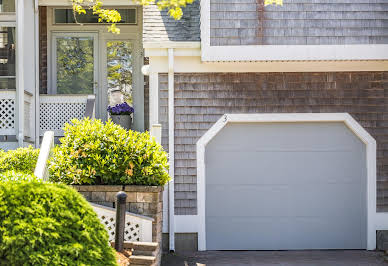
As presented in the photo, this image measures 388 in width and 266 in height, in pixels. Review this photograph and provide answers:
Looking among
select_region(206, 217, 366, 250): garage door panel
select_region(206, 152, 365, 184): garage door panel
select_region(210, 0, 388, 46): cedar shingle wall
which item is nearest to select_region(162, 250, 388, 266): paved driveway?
select_region(206, 217, 366, 250): garage door panel

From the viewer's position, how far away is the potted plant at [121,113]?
1302 cm

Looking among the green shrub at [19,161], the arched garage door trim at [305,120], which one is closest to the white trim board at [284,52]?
the arched garage door trim at [305,120]

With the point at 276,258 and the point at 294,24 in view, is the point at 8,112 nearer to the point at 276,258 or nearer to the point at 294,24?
the point at 294,24

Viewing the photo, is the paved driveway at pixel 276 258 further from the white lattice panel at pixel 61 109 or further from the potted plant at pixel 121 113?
the potted plant at pixel 121 113

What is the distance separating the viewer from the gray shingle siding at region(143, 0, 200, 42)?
9867 millimetres

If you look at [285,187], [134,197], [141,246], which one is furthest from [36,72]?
[141,246]

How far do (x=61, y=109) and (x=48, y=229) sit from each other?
309 inches

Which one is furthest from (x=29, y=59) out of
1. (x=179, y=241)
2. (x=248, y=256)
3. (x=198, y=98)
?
(x=248, y=256)

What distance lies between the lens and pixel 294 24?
9539mm

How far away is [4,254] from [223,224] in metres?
5.71

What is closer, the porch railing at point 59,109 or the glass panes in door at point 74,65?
the porch railing at point 59,109

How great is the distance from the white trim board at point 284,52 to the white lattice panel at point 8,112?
3.98 metres

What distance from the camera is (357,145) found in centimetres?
1005

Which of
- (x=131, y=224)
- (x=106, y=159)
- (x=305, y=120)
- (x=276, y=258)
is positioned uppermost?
(x=305, y=120)
